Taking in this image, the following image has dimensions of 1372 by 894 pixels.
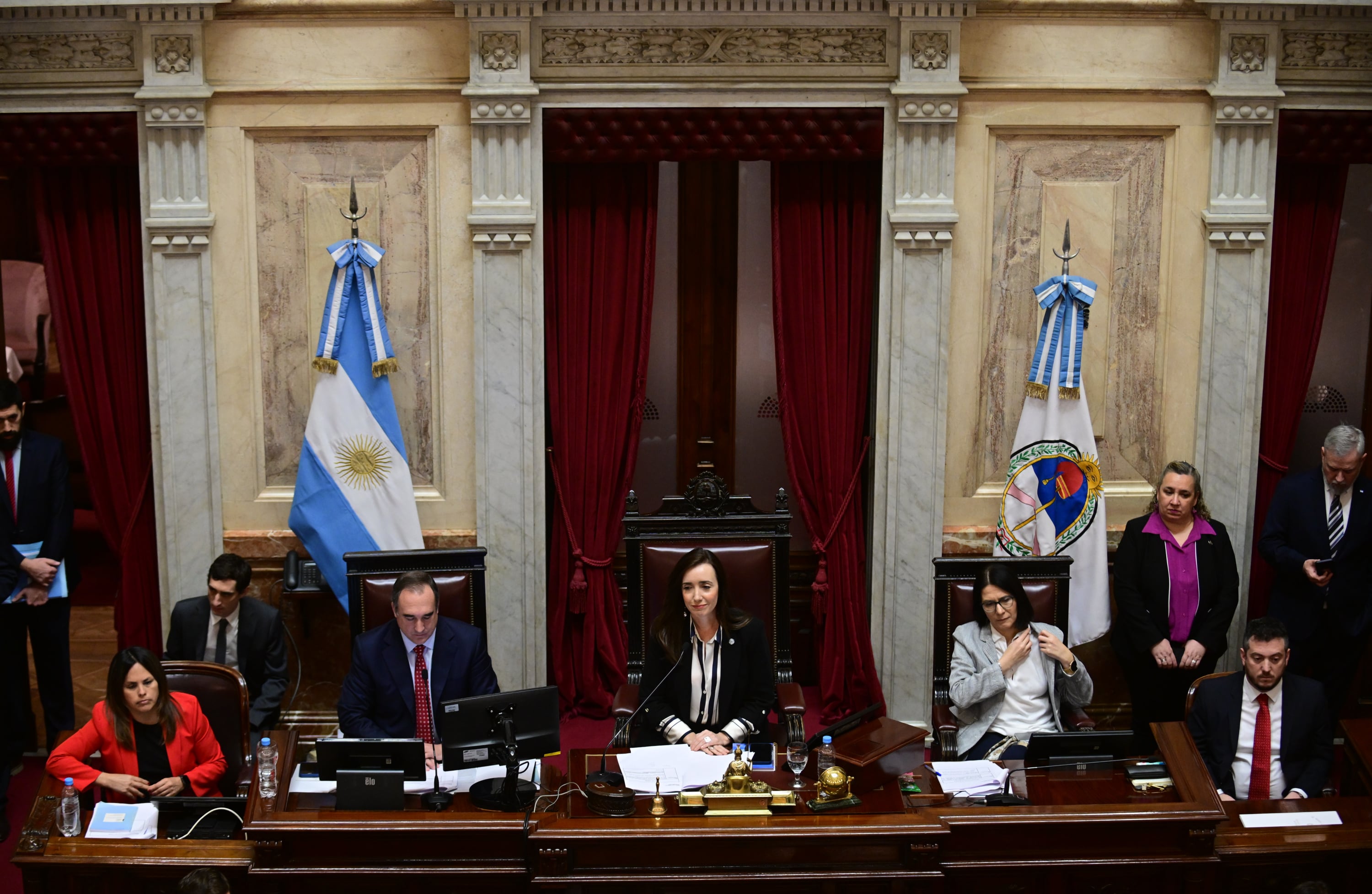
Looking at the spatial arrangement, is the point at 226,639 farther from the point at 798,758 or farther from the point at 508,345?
the point at 798,758

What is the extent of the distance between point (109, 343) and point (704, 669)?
301 centimetres

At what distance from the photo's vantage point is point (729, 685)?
458 cm

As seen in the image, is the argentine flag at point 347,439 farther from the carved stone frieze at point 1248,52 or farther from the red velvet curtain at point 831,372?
the carved stone frieze at point 1248,52

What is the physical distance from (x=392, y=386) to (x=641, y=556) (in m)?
1.40

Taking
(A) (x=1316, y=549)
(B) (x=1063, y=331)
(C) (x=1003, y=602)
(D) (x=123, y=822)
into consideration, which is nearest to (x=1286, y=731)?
(C) (x=1003, y=602)

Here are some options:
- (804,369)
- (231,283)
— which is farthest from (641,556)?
(231,283)

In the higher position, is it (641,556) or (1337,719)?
(641,556)

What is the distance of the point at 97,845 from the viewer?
361cm

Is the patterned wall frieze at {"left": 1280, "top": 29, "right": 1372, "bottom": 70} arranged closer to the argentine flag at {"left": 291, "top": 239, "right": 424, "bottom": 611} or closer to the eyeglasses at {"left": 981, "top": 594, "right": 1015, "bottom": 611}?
the eyeglasses at {"left": 981, "top": 594, "right": 1015, "bottom": 611}

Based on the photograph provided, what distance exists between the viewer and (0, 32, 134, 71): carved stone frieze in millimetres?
5445

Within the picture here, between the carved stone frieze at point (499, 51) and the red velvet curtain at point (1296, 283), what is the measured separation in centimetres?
326

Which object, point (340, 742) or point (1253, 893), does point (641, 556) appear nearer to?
point (340, 742)

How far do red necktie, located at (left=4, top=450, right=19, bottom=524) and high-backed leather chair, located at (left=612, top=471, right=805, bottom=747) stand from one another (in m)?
2.42

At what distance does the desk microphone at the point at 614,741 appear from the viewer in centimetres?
381
